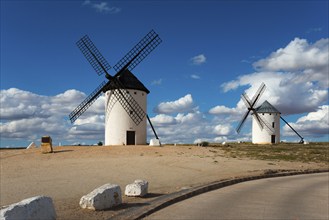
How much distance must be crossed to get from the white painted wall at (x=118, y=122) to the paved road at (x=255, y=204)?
26112mm

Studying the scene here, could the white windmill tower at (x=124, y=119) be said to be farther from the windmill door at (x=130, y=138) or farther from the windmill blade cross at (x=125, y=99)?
the windmill blade cross at (x=125, y=99)

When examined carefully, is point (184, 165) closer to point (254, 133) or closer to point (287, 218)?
point (287, 218)

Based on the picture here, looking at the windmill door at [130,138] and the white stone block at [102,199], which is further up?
the windmill door at [130,138]

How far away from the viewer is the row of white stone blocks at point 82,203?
748cm

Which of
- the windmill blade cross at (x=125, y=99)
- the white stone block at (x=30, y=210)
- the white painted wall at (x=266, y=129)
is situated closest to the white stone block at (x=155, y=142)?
the windmill blade cross at (x=125, y=99)

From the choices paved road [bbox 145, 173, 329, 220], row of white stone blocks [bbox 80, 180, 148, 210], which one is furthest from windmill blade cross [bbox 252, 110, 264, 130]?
row of white stone blocks [bbox 80, 180, 148, 210]

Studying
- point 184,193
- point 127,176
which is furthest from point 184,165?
point 184,193

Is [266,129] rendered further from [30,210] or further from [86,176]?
[30,210]

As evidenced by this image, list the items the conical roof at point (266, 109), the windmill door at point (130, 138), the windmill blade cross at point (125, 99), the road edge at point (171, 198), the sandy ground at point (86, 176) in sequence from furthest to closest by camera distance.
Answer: the conical roof at point (266, 109) < the windmill door at point (130, 138) < the windmill blade cross at point (125, 99) < the sandy ground at point (86, 176) < the road edge at point (171, 198)

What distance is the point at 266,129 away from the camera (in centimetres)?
7031

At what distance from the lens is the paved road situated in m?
Answer: 10.7

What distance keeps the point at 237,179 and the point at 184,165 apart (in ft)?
22.0

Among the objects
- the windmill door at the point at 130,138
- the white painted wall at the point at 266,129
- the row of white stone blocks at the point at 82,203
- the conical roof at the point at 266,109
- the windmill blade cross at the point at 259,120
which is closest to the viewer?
the row of white stone blocks at the point at 82,203

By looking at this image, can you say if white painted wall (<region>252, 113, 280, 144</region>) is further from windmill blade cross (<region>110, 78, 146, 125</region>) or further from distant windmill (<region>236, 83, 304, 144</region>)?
windmill blade cross (<region>110, 78, 146, 125</region>)
